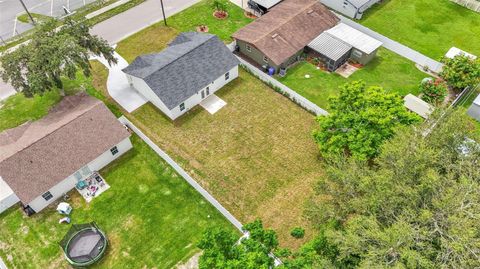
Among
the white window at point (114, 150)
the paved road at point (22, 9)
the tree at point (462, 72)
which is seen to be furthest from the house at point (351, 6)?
the white window at point (114, 150)

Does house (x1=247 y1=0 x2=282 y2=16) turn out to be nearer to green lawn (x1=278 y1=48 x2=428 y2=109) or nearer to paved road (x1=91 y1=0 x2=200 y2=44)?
paved road (x1=91 y1=0 x2=200 y2=44)

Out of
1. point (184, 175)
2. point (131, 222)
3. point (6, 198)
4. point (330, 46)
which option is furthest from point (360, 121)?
point (6, 198)

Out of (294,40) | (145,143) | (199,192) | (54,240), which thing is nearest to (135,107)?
(145,143)

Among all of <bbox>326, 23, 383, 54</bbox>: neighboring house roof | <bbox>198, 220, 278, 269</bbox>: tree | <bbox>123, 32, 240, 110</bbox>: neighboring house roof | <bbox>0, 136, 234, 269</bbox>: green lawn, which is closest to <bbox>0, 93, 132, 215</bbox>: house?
<bbox>0, 136, 234, 269</bbox>: green lawn

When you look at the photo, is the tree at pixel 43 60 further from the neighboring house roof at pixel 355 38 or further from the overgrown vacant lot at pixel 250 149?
the neighboring house roof at pixel 355 38

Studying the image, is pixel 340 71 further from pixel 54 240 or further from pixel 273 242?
pixel 54 240

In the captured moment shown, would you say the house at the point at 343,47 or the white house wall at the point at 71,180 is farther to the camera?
the house at the point at 343,47
